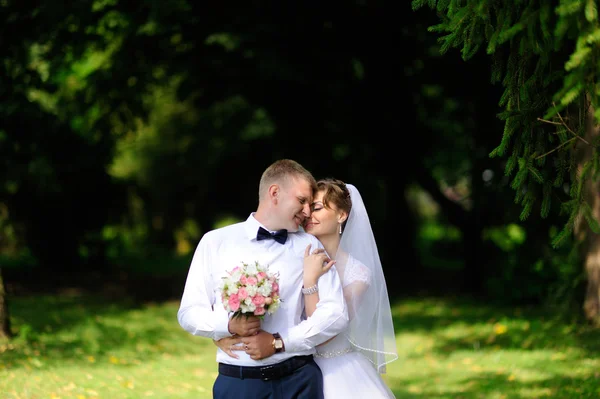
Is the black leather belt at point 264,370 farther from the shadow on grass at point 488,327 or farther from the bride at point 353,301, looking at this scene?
the shadow on grass at point 488,327

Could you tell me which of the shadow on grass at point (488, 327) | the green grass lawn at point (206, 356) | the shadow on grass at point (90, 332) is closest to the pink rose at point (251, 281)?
the green grass lawn at point (206, 356)

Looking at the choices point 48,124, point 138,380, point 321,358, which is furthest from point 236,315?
point 48,124

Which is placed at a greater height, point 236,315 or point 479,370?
point 236,315

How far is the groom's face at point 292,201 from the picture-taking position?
4.29 metres

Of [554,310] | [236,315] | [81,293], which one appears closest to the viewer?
[236,315]

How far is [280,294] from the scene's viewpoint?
167 inches

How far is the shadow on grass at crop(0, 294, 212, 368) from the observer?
9.59 metres

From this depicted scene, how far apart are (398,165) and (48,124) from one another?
7267 mm

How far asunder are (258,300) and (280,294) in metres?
0.38

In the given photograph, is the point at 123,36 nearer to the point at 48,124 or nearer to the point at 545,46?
the point at 48,124

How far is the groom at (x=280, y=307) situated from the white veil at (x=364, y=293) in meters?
0.40

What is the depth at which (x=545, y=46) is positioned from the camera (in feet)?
13.6

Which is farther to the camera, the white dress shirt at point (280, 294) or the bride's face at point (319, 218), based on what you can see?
the bride's face at point (319, 218)

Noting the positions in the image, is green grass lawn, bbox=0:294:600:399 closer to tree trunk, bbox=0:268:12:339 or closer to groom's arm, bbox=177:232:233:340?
tree trunk, bbox=0:268:12:339
